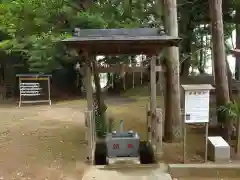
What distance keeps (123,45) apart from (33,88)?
9.54m

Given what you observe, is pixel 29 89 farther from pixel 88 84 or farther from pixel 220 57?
pixel 220 57

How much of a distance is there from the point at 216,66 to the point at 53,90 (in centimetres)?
Answer: 1189

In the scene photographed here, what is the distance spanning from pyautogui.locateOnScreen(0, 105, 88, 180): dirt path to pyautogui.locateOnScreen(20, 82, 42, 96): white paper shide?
3.03m

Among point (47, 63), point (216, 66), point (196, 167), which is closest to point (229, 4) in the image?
point (216, 66)

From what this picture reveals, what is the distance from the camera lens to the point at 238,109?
245 inches

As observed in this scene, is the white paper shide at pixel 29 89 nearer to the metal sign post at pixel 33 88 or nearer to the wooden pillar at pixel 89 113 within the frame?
the metal sign post at pixel 33 88

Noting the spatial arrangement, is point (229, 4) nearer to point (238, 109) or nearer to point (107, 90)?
point (238, 109)

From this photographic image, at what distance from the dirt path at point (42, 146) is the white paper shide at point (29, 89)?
3.03m

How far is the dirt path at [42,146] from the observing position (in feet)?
18.1

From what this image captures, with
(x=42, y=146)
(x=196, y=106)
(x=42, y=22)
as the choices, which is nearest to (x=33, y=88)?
(x=42, y=22)

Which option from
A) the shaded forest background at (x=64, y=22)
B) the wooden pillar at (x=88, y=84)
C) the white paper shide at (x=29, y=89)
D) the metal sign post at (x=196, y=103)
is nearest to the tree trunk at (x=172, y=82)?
the shaded forest background at (x=64, y=22)

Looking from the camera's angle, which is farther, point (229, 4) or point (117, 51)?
point (229, 4)

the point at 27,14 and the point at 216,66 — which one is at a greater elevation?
the point at 27,14

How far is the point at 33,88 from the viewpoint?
47.4 feet
